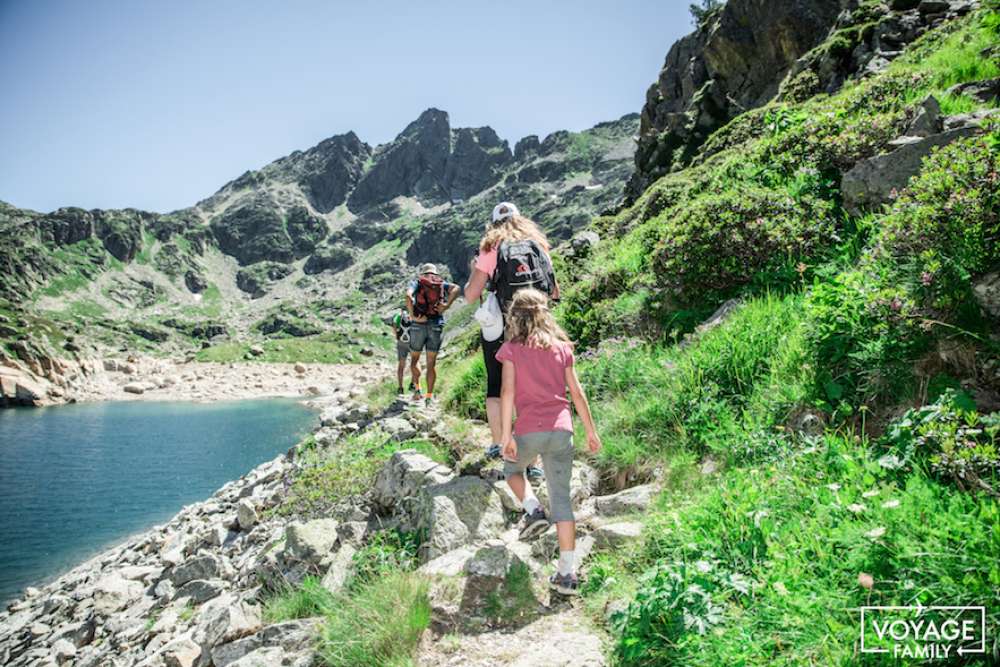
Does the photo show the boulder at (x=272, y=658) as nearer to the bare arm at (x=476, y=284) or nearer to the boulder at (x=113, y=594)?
the bare arm at (x=476, y=284)

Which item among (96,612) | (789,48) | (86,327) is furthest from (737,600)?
(86,327)

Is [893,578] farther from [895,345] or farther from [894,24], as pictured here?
[894,24]

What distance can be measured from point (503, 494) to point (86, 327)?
190 m

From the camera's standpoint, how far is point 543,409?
15.5ft

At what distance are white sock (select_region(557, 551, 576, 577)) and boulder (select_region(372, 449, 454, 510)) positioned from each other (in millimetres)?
2646

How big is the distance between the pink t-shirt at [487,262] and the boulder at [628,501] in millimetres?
3152

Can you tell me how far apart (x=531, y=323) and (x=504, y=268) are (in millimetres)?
1230

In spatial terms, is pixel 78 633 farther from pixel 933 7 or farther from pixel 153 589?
pixel 933 7

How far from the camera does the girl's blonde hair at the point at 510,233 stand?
6145mm

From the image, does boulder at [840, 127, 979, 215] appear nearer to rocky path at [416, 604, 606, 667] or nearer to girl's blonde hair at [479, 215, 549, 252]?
girl's blonde hair at [479, 215, 549, 252]

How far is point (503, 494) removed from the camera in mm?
6328

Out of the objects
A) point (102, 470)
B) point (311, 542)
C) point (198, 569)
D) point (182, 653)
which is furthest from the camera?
point (102, 470)

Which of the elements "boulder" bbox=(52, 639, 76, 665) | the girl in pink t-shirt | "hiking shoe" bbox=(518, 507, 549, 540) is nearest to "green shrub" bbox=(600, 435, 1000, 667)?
the girl in pink t-shirt

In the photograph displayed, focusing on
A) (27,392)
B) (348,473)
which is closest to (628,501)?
(348,473)
